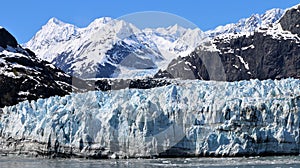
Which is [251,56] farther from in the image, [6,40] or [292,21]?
[6,40]

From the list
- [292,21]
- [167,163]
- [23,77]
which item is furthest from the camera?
[292,21]

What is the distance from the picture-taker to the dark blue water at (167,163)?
2620 centimetres

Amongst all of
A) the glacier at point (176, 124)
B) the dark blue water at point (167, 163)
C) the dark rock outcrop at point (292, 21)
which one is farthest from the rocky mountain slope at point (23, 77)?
the dark rock outcrop at point (292, 21)

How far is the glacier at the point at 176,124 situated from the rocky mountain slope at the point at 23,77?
32.4 m

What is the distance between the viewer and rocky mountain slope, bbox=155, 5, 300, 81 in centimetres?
13288

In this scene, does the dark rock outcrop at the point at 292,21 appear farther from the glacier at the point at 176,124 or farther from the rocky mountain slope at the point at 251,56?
the glacier at the point at 176,124

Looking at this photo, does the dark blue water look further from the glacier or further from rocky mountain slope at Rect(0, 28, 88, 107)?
rocky mountain slope at Rect(0, 28, 88, 107)

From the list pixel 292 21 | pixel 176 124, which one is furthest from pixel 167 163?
pixel 292 21

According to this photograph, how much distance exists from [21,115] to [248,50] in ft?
368

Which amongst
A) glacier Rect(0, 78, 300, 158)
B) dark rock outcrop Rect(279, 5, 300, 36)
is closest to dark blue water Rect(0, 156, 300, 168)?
glacier Rect(0, 78, 300, 158)

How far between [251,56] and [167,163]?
117079 millimetres

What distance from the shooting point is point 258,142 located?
1196 inches

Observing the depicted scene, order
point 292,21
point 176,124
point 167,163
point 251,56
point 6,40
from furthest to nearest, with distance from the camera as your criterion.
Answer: point 251,56
point 292,21
point 6,40
point 176,124
point 167,163

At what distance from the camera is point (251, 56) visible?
14088 centimetres
